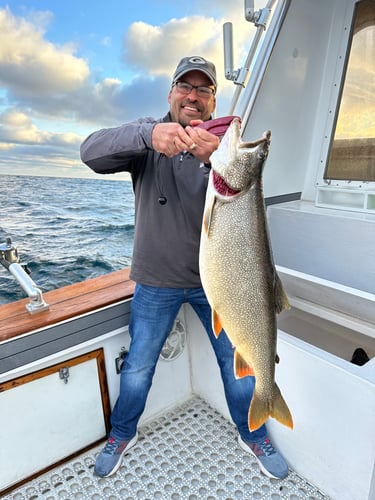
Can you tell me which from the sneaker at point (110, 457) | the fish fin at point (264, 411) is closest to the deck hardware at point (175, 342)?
the sneaker at point (110, 457)

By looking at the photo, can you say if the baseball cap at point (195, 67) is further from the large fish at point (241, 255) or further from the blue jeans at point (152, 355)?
the blue jeans at point (152, 355)

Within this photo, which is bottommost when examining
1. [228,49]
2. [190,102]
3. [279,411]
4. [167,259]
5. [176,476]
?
[176,476]

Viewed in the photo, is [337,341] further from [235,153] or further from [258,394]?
[235,153]

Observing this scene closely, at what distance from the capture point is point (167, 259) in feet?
5.67

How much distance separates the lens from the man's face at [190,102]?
1.65m

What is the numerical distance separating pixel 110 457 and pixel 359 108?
295 centimetres

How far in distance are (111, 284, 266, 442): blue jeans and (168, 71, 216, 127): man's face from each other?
859mm

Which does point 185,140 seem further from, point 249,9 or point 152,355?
point 249,9

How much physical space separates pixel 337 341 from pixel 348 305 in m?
0.63

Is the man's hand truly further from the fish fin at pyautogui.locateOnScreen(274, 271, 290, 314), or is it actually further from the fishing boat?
the fishing boat

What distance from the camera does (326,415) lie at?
1.54 meters

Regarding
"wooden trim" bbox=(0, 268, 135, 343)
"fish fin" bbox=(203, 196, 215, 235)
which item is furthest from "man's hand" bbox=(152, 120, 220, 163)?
"wooden trim" bbox=(0, 268, 135, 343)

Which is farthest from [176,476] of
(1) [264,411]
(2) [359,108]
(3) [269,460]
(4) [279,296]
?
(2) [359,108]

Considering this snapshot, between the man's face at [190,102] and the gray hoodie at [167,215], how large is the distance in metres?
0.08
